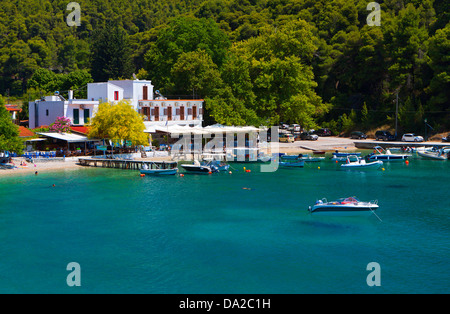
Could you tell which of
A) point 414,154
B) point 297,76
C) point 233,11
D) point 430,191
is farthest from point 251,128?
Answer: point 233,11

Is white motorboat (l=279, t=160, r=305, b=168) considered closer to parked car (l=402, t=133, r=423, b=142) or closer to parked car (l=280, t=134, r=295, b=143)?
→ parked car (l=280, t=134, r=295, b=143)

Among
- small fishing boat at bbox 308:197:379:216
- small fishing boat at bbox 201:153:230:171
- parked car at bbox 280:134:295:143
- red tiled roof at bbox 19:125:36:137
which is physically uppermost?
red tiled roof at bbox 19:125:36:137

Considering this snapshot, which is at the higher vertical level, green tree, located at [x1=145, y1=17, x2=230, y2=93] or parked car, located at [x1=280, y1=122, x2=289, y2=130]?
green tree, located at [x1=145, y1=17, x2=230, y2=93]

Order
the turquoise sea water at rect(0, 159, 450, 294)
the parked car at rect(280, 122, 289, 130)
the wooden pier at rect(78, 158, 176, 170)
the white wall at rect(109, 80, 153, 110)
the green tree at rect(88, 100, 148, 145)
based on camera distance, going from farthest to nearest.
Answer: the parked car at rect(280, 122, 289, 130), the white wall at rect(109, 80, 153, 110), the green tree at rect(88, 100, 148, 145), the wooden pier at rect(78, 158, 176, 170), the turquoise sea water at rect(0, 159, 450, 294)

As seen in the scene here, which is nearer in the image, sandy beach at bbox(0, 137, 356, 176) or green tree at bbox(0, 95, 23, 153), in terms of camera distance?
green tree at bbox(0, 95, 23, 153)

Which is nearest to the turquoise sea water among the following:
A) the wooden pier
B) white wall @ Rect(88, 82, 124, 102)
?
the wooden pier

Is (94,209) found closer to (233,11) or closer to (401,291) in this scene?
(401,291)
